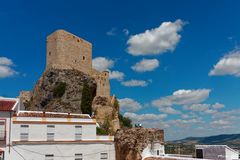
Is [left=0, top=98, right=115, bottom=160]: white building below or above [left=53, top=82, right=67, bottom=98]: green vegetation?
below

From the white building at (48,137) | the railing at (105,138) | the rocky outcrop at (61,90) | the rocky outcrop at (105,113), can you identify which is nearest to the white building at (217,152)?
the railing at (105,138)

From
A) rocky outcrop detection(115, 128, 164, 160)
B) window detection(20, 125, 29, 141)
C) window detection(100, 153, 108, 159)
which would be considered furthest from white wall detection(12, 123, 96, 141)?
rocky outcrop detection(115, 128, 164, 160)

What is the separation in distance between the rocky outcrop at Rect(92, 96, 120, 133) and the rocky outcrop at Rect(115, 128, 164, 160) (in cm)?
2194

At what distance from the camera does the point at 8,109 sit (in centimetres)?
3575

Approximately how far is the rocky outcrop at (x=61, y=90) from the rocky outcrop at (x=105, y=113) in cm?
429

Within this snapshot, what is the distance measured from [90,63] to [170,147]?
27.8 m

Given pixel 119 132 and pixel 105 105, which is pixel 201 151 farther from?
pixel 105 105

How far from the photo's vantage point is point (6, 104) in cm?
3725

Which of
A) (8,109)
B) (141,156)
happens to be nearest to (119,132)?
(141,156)

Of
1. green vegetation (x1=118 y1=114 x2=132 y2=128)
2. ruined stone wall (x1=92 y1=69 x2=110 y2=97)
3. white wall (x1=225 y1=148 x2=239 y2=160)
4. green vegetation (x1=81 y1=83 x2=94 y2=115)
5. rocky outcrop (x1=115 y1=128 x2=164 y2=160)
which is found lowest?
white wall (x1=225 y1=148 x2=239 y2=160)

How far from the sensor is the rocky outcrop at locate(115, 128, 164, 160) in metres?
38.0

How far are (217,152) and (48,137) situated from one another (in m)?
18.8

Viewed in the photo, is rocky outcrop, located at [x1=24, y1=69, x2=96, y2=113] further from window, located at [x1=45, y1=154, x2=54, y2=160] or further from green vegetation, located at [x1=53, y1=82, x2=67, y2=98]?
window, located at [x1=45, y1=154, x2=54, y2=160]

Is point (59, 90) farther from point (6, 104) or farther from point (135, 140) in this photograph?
point (135, 140)
